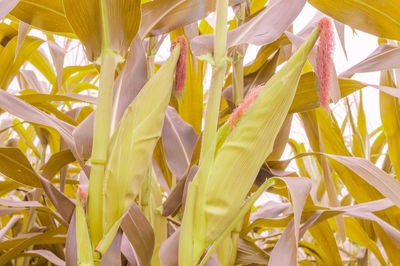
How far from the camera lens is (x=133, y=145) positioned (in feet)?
0.81

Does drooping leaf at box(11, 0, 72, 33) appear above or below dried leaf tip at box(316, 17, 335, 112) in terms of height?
above

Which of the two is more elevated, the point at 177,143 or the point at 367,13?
the point at 367,13

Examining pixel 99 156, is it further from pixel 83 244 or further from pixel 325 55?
pixel 325 55

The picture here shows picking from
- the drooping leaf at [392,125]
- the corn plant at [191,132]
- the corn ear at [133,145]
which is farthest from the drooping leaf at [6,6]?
the drooping leaf at [392,125]

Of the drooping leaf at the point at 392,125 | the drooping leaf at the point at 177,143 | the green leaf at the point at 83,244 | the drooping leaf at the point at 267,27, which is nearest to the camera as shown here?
the green leaf at the point at 83,244

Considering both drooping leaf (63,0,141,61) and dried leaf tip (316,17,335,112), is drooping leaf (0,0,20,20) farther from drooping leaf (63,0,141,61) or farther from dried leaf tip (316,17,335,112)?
dried leaf tip (316,17,335,112)

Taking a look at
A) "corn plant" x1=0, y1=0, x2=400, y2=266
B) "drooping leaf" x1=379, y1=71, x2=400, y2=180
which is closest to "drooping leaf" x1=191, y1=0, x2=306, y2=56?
"corn plant" x1=0, y1=0, x2=400, y2=266

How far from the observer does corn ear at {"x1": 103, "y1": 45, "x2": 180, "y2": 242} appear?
24 cm

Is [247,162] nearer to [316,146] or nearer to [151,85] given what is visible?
[151,85]

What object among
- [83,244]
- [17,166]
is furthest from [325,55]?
[17,166]

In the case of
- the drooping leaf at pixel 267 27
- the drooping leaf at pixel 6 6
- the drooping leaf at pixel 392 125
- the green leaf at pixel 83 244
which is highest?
the drooping leaf at pixel 267 27

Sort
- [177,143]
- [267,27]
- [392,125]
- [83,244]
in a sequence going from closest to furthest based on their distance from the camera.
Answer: [83,244] < [267,27] < [177,143] < [392,125]

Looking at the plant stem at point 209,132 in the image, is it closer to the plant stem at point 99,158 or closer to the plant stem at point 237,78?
the plant stem at point 99,158

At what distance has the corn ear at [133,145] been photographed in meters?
0.24
